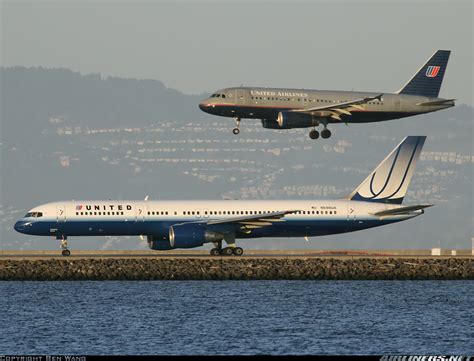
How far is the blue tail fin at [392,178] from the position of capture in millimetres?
98812

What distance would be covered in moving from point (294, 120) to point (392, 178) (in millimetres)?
13304

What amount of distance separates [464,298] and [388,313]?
31.9 ft

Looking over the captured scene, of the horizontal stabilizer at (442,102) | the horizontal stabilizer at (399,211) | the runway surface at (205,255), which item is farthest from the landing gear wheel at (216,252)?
the horizontal stabilizer at (442,102)

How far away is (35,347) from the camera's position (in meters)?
54.3

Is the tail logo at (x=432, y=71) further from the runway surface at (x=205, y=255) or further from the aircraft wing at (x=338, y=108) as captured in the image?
the runway surface at (x=205, y=255)

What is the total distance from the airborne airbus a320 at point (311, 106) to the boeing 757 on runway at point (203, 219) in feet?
19.2

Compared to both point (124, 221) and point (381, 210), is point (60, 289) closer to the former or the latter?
point (124, 221)

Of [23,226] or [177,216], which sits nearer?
[23,226]

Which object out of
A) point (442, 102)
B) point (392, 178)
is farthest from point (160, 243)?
point (442, 102)

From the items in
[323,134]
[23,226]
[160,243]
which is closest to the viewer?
[23,226]

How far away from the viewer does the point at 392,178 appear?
101 meters

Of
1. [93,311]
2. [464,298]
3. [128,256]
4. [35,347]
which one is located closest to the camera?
[35,347]

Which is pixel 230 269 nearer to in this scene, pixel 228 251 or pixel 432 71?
pixel 228 251

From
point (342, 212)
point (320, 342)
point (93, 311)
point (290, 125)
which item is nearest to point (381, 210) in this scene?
point (342, 212)
